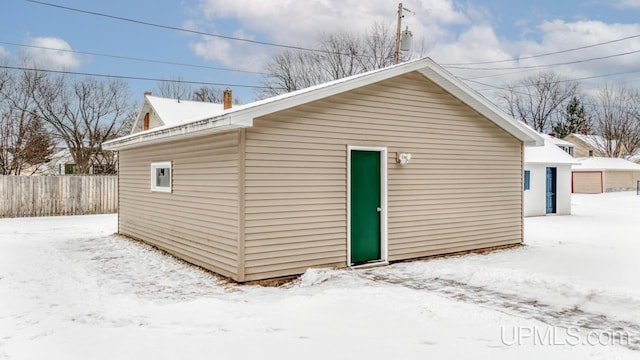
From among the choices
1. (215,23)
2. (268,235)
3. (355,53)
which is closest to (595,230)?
(268,235)

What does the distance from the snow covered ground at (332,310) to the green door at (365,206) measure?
425 mm

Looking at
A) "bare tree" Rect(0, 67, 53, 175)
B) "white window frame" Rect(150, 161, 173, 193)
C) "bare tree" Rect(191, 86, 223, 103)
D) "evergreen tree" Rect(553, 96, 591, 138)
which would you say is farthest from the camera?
"evergreen tree" Rect(553, 96, 591, 138)

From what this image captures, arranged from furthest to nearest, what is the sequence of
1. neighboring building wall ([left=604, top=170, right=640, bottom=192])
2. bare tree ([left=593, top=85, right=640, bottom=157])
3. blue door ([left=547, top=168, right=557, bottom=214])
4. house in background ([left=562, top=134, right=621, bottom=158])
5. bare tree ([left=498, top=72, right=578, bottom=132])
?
1. house in background ([left=562, top=134, right=621, bottom=158])
2. bare tree ([left=593, top=85, right=640, bottom=157])
3. bare tree ([left=498, top=72, right=578, bottom=132])
4. neighboring building wall ([left=604, top=170, right=640, bottom=192])
5. blue door ([left=547, top=168, right=557, bottom=214])

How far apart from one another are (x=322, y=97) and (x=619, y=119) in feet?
152

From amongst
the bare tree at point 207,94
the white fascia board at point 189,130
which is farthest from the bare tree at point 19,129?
the white fascia board at point 189,130

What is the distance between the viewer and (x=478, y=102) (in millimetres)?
8469

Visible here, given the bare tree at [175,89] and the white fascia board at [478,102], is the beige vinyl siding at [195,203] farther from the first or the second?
the bare tree at [175,89]

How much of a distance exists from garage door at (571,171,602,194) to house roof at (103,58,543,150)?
86.5 feet

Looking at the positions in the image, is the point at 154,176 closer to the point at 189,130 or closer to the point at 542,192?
the point at 189,130

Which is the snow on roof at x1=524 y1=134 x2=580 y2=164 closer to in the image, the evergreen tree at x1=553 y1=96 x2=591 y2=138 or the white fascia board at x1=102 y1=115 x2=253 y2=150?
the white fascia board at x1=102 y1=115 x2=253 y2=150

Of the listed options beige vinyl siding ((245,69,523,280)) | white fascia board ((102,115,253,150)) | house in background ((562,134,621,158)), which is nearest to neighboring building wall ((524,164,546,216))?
beige vinyl siding ((245,69,523,280))

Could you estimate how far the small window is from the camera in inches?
341

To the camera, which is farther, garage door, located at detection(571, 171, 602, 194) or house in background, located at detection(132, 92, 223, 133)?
garage door, located at detection(571, 171, 602, 194)

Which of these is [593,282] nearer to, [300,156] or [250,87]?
[300,156]
